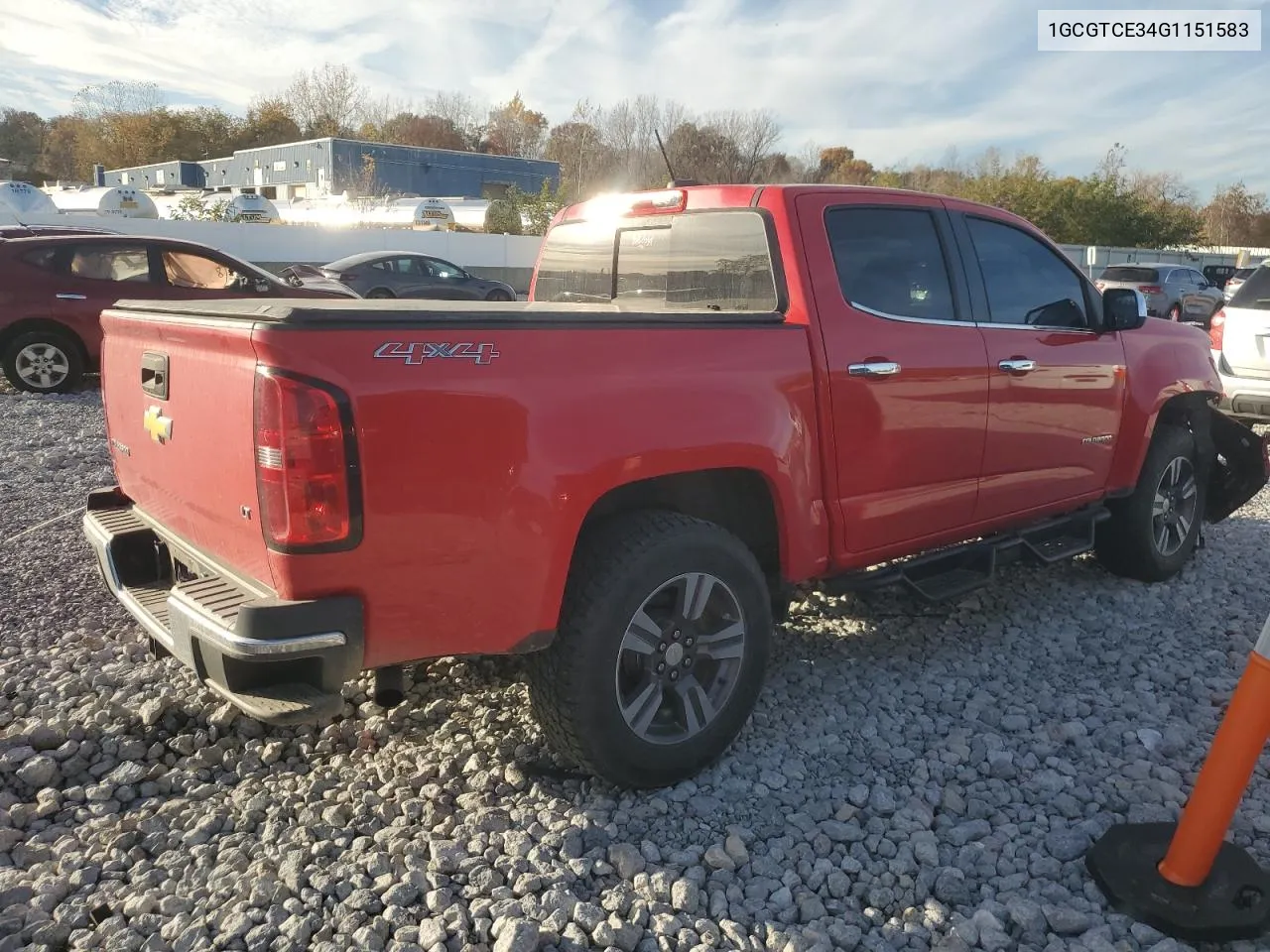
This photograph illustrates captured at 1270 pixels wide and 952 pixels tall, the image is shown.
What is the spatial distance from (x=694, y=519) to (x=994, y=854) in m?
1.33

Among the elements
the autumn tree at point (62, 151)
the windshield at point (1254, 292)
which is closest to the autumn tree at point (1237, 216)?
the windshield at point (1254, 292)

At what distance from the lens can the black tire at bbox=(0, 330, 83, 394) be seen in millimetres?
9711

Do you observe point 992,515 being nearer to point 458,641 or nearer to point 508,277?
point 458,641

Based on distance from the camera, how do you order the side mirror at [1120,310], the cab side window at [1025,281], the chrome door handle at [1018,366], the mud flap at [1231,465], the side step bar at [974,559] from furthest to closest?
the mud flap at [1231,465]
the side mirror at [1120,310]
the cab side window at [1025,281]
the chrome door handle at [1018,366]
the side step bar at [974,559]

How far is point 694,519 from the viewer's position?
10.2ft

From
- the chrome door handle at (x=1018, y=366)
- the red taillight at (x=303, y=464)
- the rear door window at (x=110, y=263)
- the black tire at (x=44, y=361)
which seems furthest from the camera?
the rear door window at (x=110, y=263)

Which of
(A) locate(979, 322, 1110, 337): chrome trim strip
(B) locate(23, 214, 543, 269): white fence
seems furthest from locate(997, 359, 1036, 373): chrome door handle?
(B) locate(23, 214, 543, 269): white fence

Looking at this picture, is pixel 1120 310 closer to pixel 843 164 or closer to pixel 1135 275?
pixel 1135 275

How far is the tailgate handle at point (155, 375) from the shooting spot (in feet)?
9.71

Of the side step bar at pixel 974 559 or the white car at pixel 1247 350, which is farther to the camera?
the white car at pixel 1247 350

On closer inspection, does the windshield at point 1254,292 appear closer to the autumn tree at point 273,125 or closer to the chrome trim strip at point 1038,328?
the chrome trim strip at point 1038,328

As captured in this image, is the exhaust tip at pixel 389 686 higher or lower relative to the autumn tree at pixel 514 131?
lower

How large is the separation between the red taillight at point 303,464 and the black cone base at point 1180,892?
2.25 metres

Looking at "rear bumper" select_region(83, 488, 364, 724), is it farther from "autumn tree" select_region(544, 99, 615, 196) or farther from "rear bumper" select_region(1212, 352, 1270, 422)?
"autumn tree" select_region(544, 99, 615, 196)
